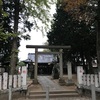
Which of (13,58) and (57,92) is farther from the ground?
(13,58)

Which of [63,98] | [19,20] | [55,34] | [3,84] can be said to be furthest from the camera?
[55,34]

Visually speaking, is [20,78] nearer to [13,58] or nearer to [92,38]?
[13,58]

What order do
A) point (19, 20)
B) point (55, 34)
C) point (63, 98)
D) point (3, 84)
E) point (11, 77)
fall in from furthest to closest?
point (55, 34), point (19, 20), point (63, 98), point (11, 77), point (3, 84)

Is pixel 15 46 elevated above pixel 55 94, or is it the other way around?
pixel 15 46

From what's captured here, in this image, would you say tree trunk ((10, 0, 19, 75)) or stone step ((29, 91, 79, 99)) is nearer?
stone step ((29, 91, 79, 99))

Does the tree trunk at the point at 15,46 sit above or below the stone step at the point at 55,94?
above

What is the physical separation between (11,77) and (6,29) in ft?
18.6

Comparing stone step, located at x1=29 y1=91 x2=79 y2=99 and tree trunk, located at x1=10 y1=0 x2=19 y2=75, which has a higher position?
tree trunk, located at x1=10 y1=0 x2=19 y2=75

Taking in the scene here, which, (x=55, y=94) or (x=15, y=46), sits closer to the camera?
(x=55, y=94)

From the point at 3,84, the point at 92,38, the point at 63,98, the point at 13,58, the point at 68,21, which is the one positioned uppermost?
the point at 68,21

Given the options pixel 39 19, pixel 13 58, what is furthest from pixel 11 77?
pixel 39 19

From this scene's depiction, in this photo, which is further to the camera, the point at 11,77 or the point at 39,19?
the point at 39,19

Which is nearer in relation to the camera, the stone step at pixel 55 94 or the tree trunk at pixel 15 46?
the stone step at pixel 55 94

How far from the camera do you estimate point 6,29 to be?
17422 millimetres
